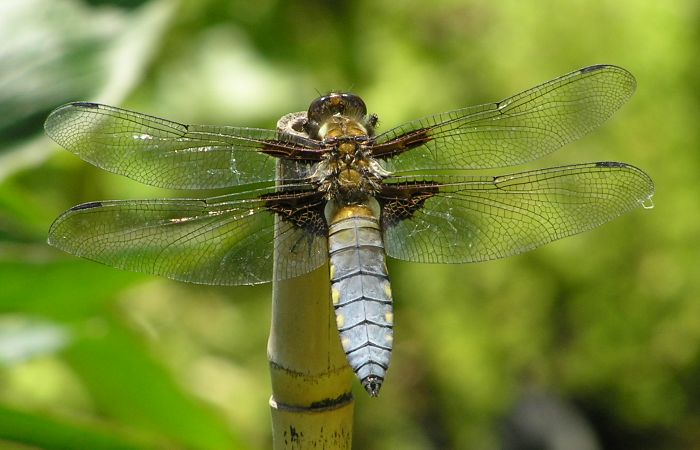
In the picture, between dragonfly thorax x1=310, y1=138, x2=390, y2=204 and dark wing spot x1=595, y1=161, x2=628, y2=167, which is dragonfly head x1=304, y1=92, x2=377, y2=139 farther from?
dark wing spot x1=595, y1=161, x2=628, y2=167

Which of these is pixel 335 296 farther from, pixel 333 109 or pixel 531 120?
pixel 531 120

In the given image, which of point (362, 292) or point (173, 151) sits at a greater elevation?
point (173, 151)

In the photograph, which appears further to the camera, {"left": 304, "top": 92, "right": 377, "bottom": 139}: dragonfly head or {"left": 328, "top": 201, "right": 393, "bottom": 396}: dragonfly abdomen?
{"left": 304, "top": 92, "right": 377, "bottom": 139}: dragonfly head

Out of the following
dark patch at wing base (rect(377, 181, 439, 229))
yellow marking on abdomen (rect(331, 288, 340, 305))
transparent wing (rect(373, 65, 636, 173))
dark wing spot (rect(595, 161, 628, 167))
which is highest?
transparent wing (rect(373, 65, 636, 173))

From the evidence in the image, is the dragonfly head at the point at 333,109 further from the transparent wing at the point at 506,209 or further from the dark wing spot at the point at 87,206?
Answer: the dark wing spot at the point at 87,206


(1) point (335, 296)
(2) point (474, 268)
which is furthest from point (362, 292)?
(2) point (474, 268)

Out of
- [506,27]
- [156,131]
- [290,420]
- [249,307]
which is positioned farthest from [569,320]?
[290,420]

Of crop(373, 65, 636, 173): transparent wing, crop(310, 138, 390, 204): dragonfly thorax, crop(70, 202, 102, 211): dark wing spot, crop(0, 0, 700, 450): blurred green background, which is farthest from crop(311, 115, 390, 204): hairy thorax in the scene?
crop(0, 0, 700, 450): blurred green background

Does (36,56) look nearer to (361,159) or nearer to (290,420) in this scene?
(361,159)
